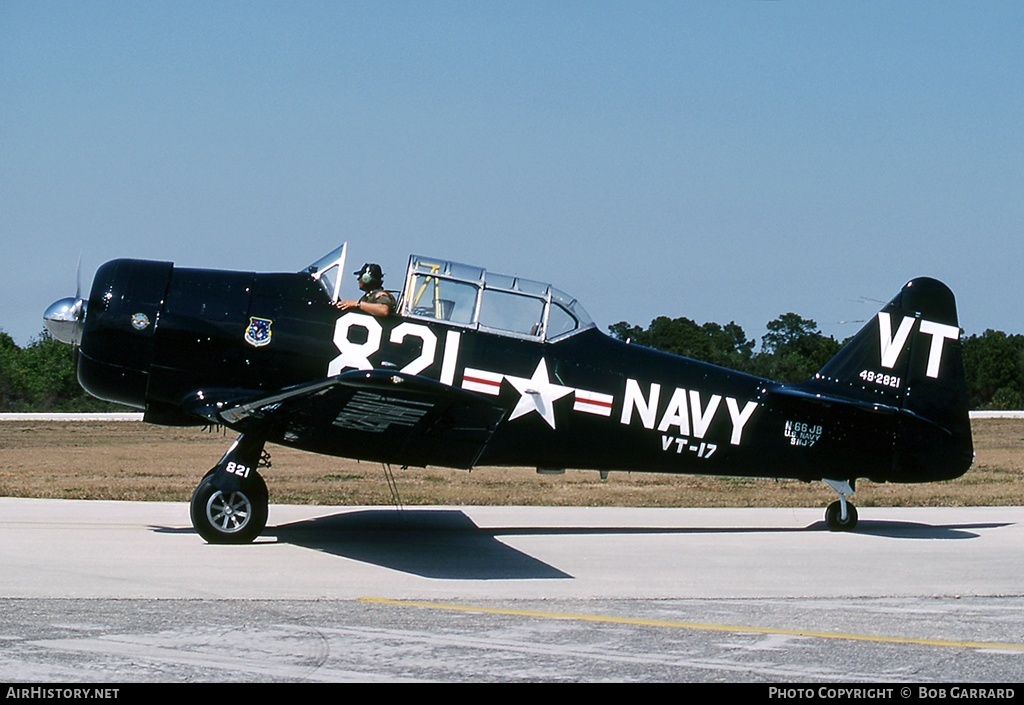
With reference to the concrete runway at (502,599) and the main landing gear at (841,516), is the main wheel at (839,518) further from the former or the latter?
the concrete runway at (502,599)

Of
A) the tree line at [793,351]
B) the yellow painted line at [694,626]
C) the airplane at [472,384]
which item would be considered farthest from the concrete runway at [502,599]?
the tree line at [793,351]

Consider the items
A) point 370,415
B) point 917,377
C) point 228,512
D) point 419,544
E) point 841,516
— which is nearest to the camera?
point 370,415

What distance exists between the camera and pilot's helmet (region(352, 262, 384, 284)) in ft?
35.4

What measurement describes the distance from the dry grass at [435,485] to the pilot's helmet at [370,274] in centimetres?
455

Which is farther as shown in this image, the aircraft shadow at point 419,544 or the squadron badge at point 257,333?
the squadron badge at point 257,333

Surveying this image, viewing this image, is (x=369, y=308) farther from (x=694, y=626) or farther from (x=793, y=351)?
(x=793, y=351)

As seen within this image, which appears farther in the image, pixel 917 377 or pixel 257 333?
pixel 917 377

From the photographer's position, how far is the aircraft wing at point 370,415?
8109mm

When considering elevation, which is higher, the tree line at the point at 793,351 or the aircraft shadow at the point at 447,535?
the tree line at the point at 793,351

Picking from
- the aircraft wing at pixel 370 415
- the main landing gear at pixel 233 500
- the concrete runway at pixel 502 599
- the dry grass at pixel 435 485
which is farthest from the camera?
the dry grass at pixel 435 485

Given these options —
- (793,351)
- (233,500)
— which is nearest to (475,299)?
(233,500)

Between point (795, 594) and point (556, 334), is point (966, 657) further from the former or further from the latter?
point (556, 334)

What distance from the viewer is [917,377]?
1185cm

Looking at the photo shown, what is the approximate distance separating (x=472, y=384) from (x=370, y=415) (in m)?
1.80
